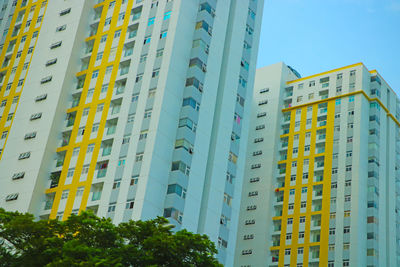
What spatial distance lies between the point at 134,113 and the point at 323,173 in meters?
33.4

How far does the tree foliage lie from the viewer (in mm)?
36781

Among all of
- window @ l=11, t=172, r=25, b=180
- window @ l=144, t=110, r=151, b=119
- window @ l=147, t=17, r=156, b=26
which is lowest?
window @ l=11, t=172, r=25, b=180

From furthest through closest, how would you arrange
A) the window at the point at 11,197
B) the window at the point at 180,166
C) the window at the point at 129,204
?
the window at the point at 11,197, the window at the point at 180,166, the window at the point at 129,204

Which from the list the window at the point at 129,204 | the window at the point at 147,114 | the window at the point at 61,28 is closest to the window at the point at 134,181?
the window at the point at 129,204

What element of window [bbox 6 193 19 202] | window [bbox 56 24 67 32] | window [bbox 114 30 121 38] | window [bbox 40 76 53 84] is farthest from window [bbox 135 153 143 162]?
window [bbox 56 24 67 32]

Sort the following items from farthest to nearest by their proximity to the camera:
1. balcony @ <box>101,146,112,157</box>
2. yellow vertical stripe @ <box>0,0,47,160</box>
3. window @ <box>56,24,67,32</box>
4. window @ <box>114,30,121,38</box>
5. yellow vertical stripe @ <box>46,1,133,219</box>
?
window @ <box>56,24,67,32</box> < yellow vertical stripe @ <box>0,0,47,160</box> < window @ <box>114,30,121,38</box> < balcony @ <box>101,146,112,157</box> < yellow vertical stripe @ <box>46,1,133,219</box>

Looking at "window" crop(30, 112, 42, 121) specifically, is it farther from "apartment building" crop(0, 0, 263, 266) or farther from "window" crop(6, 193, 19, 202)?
"window" crop(6, 193, 19, 202)

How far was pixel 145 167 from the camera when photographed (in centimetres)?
5612

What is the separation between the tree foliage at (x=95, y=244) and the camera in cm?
3678

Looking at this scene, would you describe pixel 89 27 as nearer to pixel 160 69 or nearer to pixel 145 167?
pixel 160 69

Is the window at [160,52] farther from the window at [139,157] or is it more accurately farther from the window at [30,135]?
the window at [30,135]

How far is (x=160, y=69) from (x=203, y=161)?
9042mm

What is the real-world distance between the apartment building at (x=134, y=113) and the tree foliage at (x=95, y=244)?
14538mm

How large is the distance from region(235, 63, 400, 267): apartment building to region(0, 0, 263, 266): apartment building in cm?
2108
